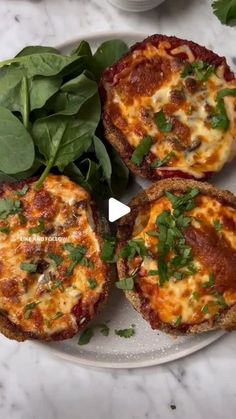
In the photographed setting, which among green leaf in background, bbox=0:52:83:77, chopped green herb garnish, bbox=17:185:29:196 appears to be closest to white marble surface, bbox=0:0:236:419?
green leaf in background, bbox=0:52:83:77

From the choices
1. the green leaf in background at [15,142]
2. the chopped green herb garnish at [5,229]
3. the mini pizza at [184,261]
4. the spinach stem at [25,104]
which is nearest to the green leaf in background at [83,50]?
the spinach stem at [25,104]

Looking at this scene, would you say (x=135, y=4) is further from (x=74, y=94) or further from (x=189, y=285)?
(x=189, y=285)

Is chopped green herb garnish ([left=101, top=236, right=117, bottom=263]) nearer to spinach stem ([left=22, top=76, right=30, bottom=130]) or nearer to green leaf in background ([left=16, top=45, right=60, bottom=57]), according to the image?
spinach stem ([left=22, top=76, right=30, bottom=130])

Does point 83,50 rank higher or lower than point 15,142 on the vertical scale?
higher

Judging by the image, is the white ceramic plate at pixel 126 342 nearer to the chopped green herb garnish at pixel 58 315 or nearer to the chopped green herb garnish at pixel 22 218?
the chopped green herb garnish at pixel 58 315

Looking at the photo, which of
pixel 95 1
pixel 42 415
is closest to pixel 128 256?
pixel 42 415

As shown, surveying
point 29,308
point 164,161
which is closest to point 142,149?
point 164,161

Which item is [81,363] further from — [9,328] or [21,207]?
[21,207]
